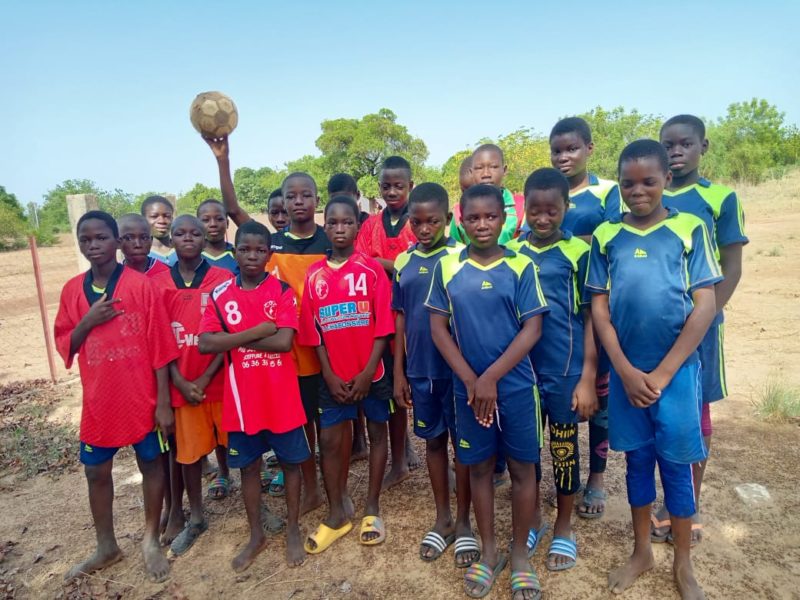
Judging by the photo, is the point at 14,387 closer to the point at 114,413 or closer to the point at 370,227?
the point at 114,413

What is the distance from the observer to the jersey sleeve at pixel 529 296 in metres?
2.41

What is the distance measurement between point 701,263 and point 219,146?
326cm

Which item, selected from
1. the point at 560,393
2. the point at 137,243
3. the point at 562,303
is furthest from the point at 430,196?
the point at 137,243

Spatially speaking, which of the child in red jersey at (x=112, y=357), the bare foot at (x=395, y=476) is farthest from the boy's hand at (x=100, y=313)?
the bare foot at (x=395, y=476)

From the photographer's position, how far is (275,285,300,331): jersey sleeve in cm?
285

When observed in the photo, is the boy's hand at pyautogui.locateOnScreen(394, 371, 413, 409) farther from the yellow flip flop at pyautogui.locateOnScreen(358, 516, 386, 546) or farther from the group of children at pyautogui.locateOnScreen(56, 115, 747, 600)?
the yellow flip flop at pyautogui.locateOnScreen(358, 516, 386, 546)

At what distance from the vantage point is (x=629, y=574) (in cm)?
256

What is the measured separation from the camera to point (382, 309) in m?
3.00

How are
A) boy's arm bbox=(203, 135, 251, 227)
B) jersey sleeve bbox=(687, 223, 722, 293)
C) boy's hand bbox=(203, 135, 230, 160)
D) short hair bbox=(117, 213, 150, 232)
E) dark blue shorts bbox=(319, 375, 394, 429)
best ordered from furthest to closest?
boy's hand bbox=(203, 135, 230, 160)
boy's arm bbox=(203, 135, 251, 227)
short hair bbox=(117, 213, 150, 232)
dark blue shorts bbox=(319, 375, 394, 429)
jersey sleeve bbox=(687, 223, 722, 293)

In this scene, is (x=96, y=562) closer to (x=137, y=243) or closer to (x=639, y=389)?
(x=137, y=243)

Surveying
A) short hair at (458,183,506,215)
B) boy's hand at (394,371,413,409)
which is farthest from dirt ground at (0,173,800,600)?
short hair at (458,183,506,215)

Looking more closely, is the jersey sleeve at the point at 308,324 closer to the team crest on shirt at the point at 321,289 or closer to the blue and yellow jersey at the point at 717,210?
the team crest on shirt at the point at 321,289

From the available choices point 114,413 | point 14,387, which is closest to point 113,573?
point 114,413

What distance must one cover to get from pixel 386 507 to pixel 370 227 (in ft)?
6.38
